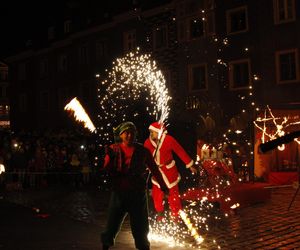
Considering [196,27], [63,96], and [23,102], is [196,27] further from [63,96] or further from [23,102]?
[23,102]

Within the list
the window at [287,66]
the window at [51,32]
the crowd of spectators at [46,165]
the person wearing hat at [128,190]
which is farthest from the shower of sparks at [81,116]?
the window at [51,32]

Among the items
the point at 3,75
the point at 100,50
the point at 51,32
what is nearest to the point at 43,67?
the point at 51,32

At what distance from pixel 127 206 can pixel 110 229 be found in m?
0.37

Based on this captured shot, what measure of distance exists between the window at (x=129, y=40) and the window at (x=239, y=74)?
809 cm

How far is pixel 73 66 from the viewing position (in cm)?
3769

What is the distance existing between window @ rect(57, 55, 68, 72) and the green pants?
33294 millimetres

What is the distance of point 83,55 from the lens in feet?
120

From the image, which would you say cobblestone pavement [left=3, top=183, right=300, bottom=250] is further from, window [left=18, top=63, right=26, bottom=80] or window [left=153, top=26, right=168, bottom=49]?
window [left=18, top=63, right=26, bottom=80]

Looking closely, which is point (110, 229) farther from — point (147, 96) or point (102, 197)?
point (147, 96)

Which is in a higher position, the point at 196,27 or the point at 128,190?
the point at 196,27

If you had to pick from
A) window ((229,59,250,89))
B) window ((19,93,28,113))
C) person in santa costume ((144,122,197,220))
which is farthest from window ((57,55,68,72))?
person in santa costume ((144,122,197,220))

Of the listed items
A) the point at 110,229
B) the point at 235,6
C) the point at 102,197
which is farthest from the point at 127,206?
the point at 235,6

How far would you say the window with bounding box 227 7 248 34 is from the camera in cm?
2404

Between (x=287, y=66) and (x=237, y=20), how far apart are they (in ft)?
11.9
